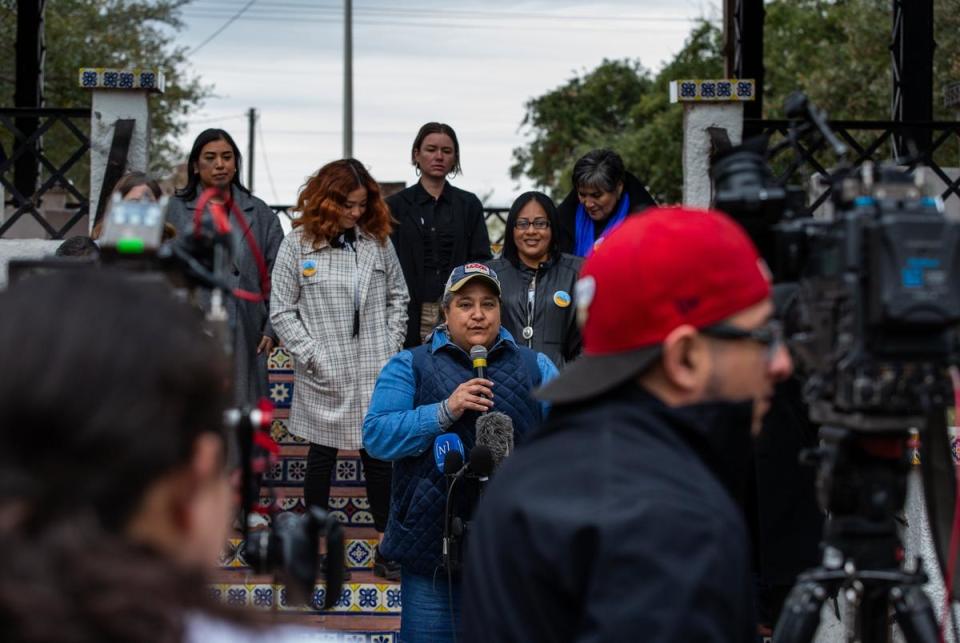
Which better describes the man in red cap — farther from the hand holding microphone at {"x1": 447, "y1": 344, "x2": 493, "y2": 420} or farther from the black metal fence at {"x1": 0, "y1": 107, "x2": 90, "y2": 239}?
the black metal fence at {"x1": 0, "y1": 107, "x2": 90, "y2": 239}

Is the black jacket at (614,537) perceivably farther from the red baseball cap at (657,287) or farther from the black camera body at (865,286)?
the black camera body at (865,286)

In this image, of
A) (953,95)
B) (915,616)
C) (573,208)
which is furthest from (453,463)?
(953,95)

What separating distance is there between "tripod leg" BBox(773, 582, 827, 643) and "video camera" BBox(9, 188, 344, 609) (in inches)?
35.1

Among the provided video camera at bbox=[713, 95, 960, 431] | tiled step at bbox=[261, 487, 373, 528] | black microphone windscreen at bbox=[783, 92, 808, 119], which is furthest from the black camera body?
tiled step at bbox=[261, 487, 373, 528]

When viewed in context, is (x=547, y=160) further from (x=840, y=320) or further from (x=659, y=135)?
(x=840, y=320)

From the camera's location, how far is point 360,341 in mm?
6809

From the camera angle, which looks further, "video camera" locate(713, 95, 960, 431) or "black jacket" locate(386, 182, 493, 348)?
"black jacket" locate(386, 182, 493, 348)

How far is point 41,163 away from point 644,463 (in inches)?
488

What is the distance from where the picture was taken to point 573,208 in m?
7.19

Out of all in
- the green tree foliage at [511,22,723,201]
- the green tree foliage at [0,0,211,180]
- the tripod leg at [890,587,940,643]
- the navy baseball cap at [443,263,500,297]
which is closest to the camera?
the tripod leg at [890,587,940,643]

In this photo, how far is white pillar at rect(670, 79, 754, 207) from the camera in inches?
342

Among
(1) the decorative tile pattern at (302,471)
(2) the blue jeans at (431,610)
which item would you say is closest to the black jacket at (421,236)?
(1) the decorative tile pattern at (302,471)

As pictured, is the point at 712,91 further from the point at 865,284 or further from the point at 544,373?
the point at 865,284

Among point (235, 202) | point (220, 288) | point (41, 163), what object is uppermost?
point (41, 163)
